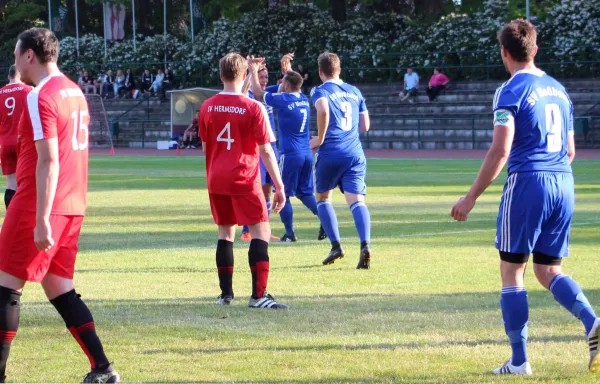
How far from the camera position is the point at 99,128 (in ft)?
162

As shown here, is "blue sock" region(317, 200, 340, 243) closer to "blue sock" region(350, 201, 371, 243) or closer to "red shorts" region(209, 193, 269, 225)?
"blue sock" region(350, 201, 371, 243)

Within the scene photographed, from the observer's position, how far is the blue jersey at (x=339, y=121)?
1173 centimetres

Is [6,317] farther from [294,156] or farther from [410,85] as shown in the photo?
[410,85]

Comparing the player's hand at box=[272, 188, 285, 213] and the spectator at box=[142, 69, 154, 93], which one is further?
the spectator at box=[142, 69, 154, 93]

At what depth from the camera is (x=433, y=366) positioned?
684 centimetres

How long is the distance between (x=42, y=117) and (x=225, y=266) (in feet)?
11.9

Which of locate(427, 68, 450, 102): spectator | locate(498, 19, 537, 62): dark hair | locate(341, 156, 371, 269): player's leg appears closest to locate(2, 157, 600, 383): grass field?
locate(341, 156, 371, 269): player's leg

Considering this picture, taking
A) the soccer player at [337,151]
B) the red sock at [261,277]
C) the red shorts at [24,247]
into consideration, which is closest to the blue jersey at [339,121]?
the soccer player at [337,151]

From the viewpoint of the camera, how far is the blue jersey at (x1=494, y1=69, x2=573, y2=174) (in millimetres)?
6469

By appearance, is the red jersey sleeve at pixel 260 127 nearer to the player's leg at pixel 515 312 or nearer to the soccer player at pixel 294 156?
the player's leg at pixel 515 312

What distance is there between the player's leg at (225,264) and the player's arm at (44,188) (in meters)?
3.44

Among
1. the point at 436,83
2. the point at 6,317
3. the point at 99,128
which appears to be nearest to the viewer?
the point at 6,317

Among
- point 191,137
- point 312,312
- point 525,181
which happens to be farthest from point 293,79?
point 191,137

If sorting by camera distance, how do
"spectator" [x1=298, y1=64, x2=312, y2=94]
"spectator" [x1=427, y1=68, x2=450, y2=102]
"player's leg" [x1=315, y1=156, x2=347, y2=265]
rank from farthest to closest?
"spectator" [x1=298, y1=64, x2=312, y2=94] → "spectator" [x1=427, y1=68, x2=450, y2=102] → "player's leg" [x1=315, y1=156, x2=347, y2=265]
